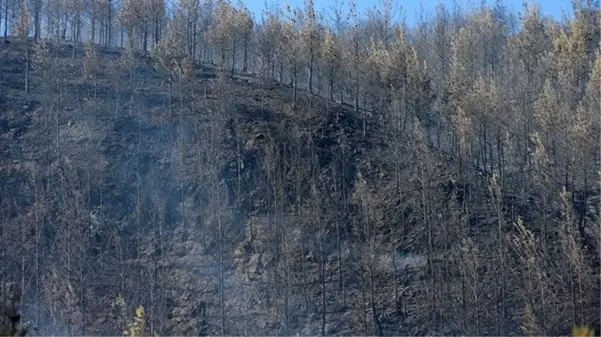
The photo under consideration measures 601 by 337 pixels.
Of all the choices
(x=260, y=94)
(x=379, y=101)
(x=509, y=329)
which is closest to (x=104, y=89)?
(x=260, y=94)

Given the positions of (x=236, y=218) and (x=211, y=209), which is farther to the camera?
(x=236, y=218)

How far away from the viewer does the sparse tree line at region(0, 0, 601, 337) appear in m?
25.2

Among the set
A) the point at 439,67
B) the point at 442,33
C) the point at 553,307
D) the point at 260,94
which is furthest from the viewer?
the point at 442,33

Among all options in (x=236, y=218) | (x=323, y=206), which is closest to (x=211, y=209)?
(x=236, y=218)

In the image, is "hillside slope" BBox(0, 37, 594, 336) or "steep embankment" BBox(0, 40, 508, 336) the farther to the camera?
"steep embankment" BBox(0, 40, 508, 336)

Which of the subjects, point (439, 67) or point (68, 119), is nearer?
point (68, 119)

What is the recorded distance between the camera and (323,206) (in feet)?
98.1

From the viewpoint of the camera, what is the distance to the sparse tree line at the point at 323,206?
25.2 meters

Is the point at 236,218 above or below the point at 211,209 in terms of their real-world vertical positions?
below

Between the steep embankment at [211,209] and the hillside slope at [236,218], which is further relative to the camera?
the steep embankment at [211,209]

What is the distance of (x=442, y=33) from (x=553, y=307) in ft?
101

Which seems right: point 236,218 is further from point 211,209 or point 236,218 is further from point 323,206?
point 323,206

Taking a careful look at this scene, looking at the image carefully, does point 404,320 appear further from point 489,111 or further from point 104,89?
point 104,89

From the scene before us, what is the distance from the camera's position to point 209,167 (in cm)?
2845
